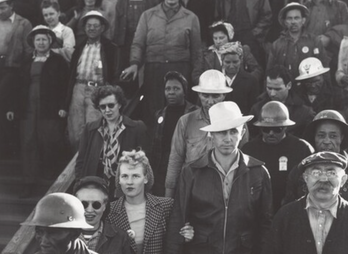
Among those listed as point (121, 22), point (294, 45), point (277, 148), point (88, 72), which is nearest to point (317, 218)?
point (277, 148)

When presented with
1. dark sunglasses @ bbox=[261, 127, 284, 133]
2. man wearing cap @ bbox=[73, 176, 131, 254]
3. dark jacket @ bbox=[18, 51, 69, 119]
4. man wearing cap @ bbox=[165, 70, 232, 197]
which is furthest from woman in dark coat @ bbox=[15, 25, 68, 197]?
man wearing cap @ bbox=[73, 176, 131, 254]

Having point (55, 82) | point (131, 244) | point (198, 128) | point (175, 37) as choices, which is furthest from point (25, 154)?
point (131, 244)

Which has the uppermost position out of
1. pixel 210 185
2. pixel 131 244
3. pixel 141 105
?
pixel 141 105

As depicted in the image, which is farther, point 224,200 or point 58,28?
point 58,28

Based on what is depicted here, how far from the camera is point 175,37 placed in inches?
425

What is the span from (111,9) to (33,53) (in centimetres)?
140

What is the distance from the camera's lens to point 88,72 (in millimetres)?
10461

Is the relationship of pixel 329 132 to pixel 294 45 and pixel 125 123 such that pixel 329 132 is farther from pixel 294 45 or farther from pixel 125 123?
pixel 294 45

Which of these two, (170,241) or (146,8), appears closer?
(170,241)

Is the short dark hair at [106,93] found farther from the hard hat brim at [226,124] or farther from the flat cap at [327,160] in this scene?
the flat cap at [327,160]

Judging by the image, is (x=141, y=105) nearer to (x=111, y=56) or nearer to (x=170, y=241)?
(x=111, y=56)

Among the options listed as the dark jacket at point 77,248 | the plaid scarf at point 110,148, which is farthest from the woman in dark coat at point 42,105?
the dark jacket at point 77,248

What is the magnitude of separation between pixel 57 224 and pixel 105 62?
5.33 metres

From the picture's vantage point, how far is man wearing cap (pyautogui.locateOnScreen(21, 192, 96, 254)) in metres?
5.39
